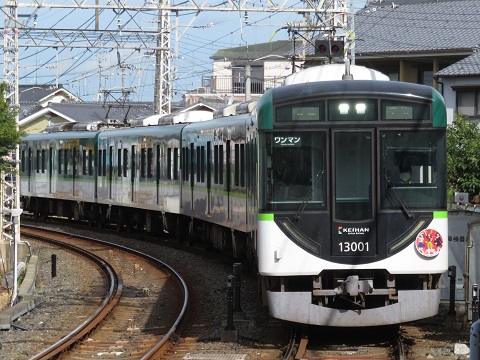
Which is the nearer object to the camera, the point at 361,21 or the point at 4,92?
the point at 4,92

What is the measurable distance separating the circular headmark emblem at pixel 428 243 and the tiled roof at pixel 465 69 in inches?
765

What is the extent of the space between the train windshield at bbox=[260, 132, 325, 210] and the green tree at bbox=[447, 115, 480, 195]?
12943mm

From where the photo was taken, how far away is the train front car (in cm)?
972

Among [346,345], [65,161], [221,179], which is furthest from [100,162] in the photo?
[346,345]

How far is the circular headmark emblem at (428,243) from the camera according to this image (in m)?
9.81

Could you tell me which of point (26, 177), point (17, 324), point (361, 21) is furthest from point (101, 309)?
point (361, 21)

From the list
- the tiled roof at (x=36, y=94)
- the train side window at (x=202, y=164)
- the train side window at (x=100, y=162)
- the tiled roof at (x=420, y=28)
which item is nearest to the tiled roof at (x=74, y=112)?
the tiled roof at (x=36, y=94)

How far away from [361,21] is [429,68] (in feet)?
15.7

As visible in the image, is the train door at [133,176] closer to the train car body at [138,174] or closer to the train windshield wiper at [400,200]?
the train car body at [138,174]

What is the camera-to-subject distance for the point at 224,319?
12.0 metres

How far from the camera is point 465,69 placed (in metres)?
28.9

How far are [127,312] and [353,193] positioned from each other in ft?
14.2

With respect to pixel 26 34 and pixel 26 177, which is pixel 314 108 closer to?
pixel 26 34

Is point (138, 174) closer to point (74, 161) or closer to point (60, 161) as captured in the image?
point (74, 161)
